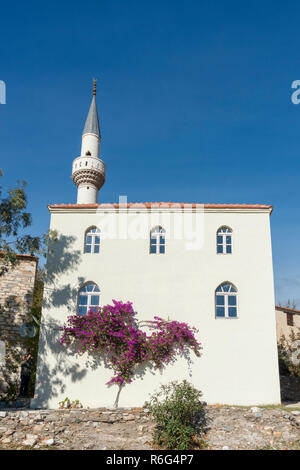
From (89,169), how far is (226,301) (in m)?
15.3

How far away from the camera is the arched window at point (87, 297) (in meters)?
15.4

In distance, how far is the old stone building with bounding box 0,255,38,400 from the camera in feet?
51.1

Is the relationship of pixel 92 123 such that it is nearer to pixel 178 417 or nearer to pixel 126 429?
pixel 126 429

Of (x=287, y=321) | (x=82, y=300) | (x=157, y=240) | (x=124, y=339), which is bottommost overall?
(x=124, y=339)

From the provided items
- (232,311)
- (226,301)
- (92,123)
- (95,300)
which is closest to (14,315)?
(95,300)

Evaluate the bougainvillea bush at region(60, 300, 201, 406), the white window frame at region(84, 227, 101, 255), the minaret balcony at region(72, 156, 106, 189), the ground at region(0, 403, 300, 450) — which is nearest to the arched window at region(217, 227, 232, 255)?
the bougainvillea bush at region(60, 300, 201, 406)

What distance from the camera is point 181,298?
15.1m

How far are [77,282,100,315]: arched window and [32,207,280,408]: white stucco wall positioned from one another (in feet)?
0.80

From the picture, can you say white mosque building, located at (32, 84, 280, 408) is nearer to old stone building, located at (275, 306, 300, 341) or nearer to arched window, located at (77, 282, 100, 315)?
arched window, located at (77, 282, 100, 315)

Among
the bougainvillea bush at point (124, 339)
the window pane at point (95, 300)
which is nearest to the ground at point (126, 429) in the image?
the bougainvillea bush at point (124, 339)

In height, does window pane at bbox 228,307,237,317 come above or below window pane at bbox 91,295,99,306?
below

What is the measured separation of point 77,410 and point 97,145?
759 inches
